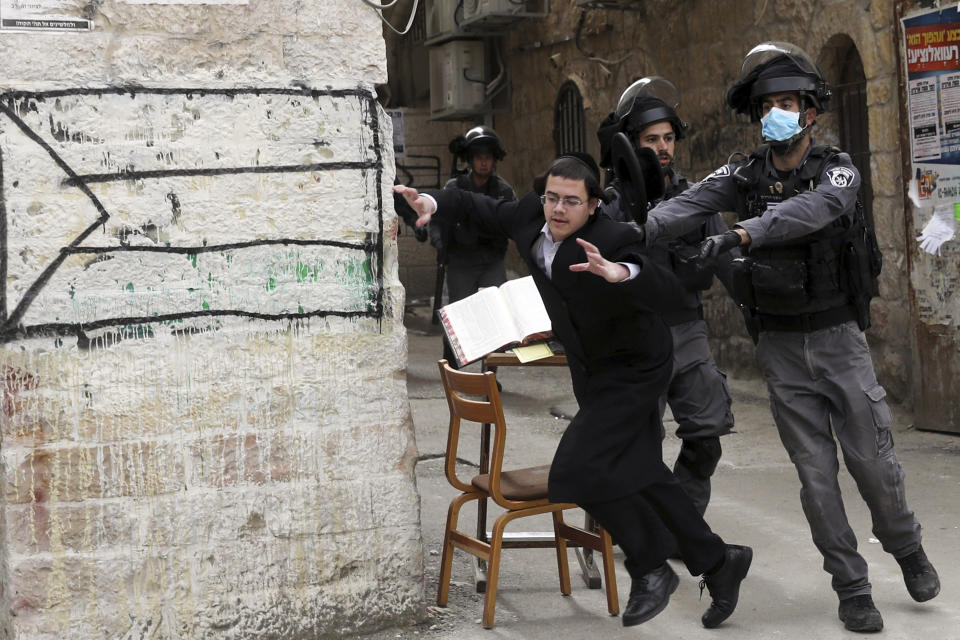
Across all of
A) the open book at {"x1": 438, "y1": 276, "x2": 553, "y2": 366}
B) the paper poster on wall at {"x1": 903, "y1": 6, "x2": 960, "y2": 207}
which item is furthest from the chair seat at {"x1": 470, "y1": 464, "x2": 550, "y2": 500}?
the paper poster on wall at {"x1": 903, "y1": 6, "x2": 960, "y2": 207}

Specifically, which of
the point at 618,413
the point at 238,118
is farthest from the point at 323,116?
the point at 618,413

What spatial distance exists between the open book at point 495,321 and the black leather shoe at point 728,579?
969 millimetres

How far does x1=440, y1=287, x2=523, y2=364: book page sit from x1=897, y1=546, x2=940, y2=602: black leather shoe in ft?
4.79

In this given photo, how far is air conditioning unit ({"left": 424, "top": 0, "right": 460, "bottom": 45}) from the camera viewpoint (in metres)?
13.0

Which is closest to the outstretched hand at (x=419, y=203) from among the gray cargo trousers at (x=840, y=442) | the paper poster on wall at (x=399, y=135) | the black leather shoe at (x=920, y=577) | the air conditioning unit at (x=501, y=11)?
the gray cargo trousers at (x=840, y=442)

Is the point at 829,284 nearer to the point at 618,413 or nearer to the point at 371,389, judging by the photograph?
the point at 618,413

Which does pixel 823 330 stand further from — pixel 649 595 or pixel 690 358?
pixel 649 595

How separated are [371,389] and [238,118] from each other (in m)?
0.93

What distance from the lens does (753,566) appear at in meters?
4.58

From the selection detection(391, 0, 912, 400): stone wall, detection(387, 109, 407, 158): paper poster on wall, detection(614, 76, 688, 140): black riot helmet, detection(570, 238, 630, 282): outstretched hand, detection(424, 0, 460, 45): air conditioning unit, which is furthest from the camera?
detection(387, 109, 407, 158): paper poster on wall

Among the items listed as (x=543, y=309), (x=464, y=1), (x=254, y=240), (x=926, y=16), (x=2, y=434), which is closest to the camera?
(x=2, y=434)

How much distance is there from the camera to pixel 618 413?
369cm

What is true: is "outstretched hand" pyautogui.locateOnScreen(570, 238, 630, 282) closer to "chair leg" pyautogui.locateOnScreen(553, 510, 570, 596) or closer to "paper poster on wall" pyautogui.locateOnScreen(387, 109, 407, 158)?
"chair leg" pyautogui.locateOnScreen(553, 510, 570, 596)

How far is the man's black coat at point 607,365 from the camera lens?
3.64m
